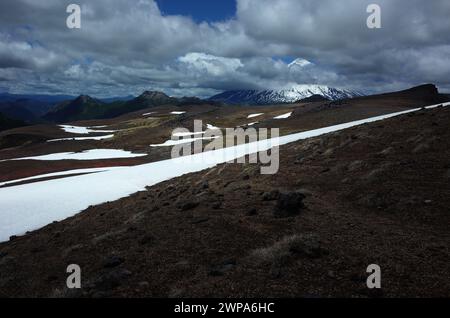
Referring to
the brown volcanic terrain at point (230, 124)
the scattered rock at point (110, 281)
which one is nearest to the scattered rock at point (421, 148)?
the scattered rock at point (110, 281)

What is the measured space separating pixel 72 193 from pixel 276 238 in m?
25.1

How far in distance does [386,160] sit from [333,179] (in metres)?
3.97

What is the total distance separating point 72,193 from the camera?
3158 cm

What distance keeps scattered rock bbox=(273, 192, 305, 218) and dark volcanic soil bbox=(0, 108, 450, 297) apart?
5 centimetres

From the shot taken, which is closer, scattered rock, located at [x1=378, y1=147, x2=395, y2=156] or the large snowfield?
scattered rock, located at [x1=378, y1=147, x2=395, y2=156]

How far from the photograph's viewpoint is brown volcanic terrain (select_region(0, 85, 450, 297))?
947cm

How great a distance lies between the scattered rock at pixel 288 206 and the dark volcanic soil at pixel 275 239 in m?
0.05

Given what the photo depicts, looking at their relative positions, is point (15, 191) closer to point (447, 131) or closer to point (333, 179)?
point (333, 179)

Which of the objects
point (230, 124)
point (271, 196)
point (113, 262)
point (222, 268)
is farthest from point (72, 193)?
point (230, 124)

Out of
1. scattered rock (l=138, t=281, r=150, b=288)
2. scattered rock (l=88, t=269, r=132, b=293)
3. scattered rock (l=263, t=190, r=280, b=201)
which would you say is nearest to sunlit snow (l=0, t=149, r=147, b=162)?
scattered rock (l=263, t=190, r=280, b=201)

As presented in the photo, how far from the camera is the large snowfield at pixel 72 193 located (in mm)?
24797

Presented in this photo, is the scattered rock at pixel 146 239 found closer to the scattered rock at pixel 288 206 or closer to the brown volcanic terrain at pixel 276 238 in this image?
the brown volcanic terrain at pixel 276 238

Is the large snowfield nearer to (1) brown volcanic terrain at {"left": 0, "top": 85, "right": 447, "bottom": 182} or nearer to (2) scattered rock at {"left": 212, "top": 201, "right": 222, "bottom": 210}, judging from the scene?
(2) scattered rock at {"left": 212, "top": 201, "right": 222, "bottom": 210}
